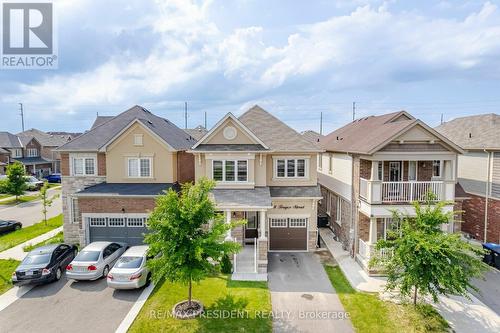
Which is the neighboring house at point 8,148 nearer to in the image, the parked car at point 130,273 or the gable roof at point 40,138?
the gable roof at point 40,138

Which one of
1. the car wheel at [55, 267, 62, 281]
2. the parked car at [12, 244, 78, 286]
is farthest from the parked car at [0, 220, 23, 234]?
the car wheel at [55, 267, 62, 281]

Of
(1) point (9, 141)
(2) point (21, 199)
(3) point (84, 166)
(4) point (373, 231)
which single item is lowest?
(2) point (21, 199)

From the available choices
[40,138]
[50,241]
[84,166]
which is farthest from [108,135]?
[40,138]

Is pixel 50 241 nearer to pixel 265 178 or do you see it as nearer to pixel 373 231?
pixel 265 178

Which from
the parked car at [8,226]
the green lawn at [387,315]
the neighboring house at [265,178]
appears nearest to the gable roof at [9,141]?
Answer: the parked car at [8,226]

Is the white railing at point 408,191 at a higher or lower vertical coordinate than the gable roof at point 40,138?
lower

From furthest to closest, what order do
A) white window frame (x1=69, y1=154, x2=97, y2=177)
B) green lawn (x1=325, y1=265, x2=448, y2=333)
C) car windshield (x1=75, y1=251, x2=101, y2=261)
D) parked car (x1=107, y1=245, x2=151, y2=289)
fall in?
1. white window frame (x1=69, y1=154, x2=97, y2=177)
2. car windshield (x1=75, y1=251, x2=101, y2=261)
3. parked car (x1=107, y1=245, x2=151, y2=289)
4. green lawn (x1=325, y1=265, x2=448, y2=333)

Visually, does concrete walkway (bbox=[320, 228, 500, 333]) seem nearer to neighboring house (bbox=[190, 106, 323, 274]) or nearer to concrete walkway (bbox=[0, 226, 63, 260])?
neighboring house (bbox=[190, 106, 323, 274])
